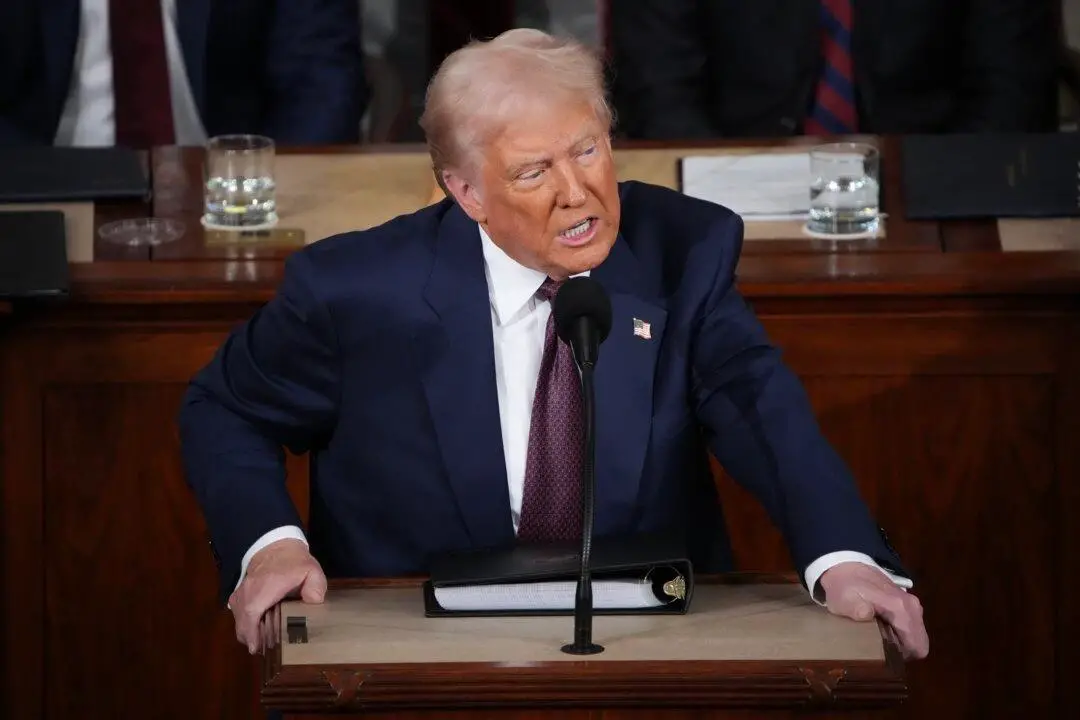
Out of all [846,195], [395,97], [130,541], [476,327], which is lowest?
[130,541]

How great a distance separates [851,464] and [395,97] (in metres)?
2.12

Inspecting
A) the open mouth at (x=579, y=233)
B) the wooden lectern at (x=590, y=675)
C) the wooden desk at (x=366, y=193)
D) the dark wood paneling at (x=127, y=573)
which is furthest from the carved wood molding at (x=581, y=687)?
the wooden desk at (x=366, y=193)

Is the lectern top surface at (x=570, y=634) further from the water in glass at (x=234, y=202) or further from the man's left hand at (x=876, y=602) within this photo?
the water in glass at (x=234, y=202)

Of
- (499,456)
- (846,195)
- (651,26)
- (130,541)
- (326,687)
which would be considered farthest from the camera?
(651,26)

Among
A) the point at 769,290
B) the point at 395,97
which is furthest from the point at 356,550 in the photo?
the point at 395,97

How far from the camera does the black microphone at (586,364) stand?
5.00 feet

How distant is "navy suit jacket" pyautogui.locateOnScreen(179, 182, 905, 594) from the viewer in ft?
6.18

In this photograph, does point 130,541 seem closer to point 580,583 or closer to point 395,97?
point 580,583

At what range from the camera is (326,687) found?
4.89 feet

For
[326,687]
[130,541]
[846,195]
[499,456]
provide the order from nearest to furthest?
[326,687] → [499,456] → [130,541] → [846,195]

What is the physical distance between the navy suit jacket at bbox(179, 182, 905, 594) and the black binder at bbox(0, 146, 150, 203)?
942mm

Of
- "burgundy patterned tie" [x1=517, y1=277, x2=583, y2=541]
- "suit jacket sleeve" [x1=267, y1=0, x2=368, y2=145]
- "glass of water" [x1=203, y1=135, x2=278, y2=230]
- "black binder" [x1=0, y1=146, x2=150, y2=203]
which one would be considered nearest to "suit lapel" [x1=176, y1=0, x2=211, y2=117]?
"suit jacket sleeve" [x1=267, y1=0, x2=368, y2=145]

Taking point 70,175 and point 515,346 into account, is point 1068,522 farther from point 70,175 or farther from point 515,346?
point 70,175

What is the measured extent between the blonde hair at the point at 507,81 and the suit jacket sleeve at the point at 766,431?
0.24m
